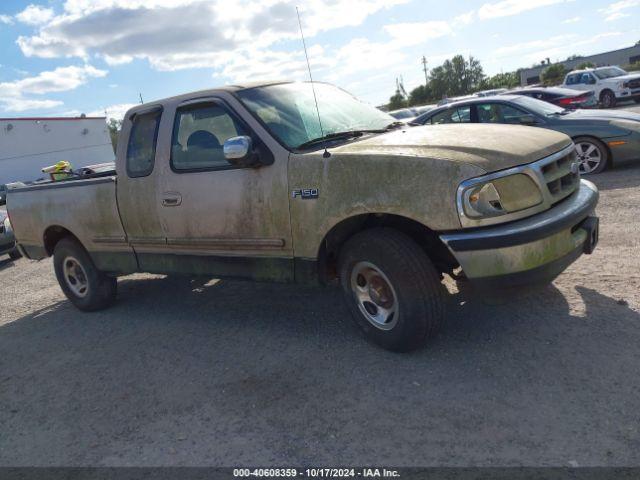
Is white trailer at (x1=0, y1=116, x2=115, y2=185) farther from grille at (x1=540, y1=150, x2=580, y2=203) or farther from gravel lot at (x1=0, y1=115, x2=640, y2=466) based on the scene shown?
grille at (x1=540, y1=150, x2=580, y2=203)

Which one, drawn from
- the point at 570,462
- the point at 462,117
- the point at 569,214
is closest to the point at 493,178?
the point at 569,214

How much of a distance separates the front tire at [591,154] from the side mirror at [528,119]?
27.2 inches

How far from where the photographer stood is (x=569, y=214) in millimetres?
3320

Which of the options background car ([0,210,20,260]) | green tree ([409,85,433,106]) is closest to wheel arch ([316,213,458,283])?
background car ([0,210,20,260])

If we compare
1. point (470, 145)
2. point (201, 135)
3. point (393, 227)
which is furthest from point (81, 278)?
point (470, 145)

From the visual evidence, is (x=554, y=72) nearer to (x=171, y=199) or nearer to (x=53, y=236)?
(x=53, y=236)

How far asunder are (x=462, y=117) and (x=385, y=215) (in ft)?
21.3

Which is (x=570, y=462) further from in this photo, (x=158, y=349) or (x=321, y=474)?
(x=158, y=349)

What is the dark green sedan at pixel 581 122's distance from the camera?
8.48m

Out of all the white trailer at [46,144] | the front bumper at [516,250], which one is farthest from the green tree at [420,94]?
the front bumper at [516,250]

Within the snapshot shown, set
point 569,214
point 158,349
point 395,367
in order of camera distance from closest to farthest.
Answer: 1. point 569,214
2. point 395,367
3. point 158,349

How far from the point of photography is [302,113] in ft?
14.0

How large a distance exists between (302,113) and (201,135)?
892 millimetres

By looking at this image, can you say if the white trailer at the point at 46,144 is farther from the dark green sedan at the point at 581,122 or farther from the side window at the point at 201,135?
the side window at the point at 201,135
